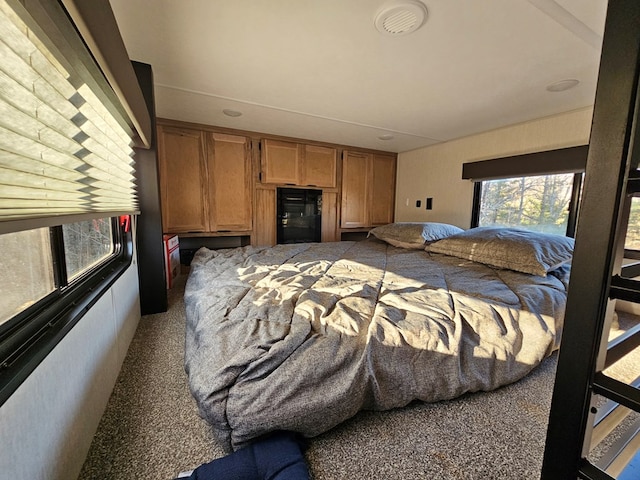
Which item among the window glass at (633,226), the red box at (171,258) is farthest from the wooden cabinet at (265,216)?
the window glass at (633,226)

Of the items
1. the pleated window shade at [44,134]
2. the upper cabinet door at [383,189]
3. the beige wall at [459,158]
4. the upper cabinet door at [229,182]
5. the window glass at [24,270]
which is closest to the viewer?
the pleated window shade at [44,134]

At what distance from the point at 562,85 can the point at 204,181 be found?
140 inches

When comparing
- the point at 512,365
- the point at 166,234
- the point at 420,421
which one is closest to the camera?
the point at 420,421

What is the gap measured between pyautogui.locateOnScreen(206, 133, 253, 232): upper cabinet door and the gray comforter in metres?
1.76

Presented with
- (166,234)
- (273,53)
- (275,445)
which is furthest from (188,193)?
(275,445)

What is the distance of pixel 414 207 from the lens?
3994mm

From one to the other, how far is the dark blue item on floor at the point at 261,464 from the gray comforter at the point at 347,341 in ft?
0.15

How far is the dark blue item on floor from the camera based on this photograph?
2.48 feet

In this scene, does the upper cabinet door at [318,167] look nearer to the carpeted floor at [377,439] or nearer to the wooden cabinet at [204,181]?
the wooden cabinet at [204,181]

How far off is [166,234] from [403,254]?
9.00 feet

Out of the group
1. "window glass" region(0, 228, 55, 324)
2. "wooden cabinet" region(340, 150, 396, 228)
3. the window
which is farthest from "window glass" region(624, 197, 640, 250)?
"wooden cabinet" region(340, 150, 396, 228)

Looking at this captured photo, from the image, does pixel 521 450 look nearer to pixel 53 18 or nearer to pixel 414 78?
pixel 53 18

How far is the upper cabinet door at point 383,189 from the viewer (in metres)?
4.20

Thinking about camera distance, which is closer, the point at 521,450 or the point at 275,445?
the point at 275,445
